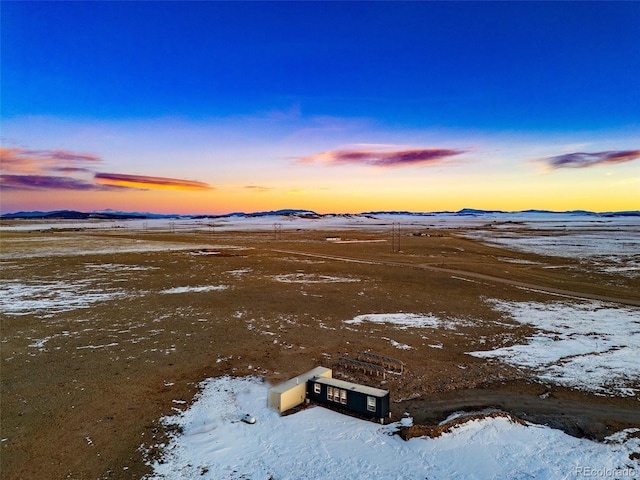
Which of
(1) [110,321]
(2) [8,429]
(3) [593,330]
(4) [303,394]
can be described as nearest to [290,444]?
(4) [303,394]

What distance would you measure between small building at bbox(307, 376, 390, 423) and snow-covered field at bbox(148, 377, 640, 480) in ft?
1.46

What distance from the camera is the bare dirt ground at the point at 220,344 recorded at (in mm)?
14359

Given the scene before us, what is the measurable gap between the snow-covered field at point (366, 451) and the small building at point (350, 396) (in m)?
0.44

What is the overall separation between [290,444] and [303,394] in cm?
298

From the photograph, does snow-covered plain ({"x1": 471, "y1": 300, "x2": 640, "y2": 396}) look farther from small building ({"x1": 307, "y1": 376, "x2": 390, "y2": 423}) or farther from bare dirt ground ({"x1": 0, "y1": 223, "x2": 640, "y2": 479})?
small building ({"x1": 307, "y1": 376, "x2": 390, "y2": 423})

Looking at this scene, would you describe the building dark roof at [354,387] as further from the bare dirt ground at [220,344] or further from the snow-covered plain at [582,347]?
the snow-covered plain at [582,347]

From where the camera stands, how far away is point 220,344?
23.0 m

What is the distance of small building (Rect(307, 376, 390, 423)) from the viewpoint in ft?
48.9

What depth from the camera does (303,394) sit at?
1645 centimetres

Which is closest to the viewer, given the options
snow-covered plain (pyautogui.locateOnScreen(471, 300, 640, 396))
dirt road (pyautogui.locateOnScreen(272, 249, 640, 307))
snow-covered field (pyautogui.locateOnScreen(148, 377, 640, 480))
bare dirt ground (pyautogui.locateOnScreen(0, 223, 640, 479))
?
snow-covered field (pyautogui.locateOnScreen(148, 377, 640, 480))

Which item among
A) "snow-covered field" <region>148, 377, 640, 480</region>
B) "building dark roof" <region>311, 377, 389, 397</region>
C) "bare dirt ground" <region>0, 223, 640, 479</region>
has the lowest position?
"snow-covered field" <region>148, 377, 640, 480</region>

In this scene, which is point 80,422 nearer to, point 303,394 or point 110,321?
point 303,394

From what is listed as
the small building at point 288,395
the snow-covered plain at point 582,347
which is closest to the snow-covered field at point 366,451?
the small building at point 288,395

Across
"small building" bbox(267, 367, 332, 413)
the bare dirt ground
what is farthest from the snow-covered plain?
"small building" bbox(267, 367, 332, 413)
